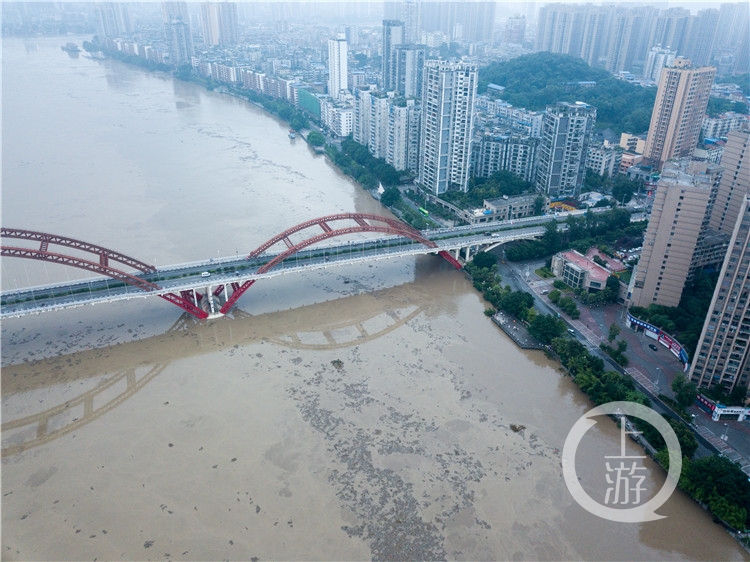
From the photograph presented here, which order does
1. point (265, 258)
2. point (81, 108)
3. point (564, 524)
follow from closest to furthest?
point (564, 524) → point (265, 258) → point (81, 108)

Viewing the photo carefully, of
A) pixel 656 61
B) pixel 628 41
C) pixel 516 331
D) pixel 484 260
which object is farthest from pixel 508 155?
pixel 628 41

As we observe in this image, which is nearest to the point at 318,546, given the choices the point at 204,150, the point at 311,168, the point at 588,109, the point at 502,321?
the point at 502,321

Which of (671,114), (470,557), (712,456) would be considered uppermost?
(671,114)

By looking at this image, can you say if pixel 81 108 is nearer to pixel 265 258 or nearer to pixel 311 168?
pixel 311 168

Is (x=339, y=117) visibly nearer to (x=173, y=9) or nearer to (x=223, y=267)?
(x=223, y=267)

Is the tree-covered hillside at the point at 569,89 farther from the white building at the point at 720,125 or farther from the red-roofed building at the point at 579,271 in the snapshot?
the red-roofed building at the point at 579,271

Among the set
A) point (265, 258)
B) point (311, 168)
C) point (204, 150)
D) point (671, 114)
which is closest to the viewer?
point (265, 258)

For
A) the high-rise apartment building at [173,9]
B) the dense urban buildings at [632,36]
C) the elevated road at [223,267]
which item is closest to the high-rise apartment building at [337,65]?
the elevated road at [223,267]
